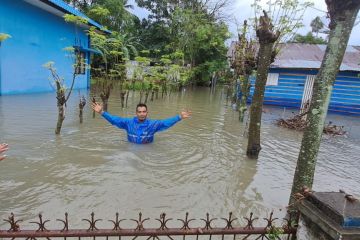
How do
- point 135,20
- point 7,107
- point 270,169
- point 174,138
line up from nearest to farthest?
1. point 270,169
2. point 174,138
3. point 7,107
4. point 135,20

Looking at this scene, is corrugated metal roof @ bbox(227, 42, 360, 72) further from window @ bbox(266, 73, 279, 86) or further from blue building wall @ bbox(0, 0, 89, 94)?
blue building wall @ bbox(0, 0, 89, 94)

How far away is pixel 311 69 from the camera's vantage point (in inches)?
709

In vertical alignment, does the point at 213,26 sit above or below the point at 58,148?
above

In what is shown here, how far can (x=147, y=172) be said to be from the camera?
19.8 feet

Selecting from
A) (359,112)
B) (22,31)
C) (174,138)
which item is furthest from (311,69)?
(22,31)

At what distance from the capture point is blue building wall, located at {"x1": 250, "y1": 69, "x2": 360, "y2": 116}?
18.4m

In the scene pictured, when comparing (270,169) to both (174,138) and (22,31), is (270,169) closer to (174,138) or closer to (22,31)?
(174,138)

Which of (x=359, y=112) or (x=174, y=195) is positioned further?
(x=359, y=112)

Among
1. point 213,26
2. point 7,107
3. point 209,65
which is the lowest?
point 7,107

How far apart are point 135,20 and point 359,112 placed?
23.9 m

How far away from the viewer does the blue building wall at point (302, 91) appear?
1844cm

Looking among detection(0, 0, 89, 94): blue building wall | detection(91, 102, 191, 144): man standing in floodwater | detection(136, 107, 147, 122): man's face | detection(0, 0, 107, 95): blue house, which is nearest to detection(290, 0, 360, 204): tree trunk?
detection(91, 102, 191, 144): man standing in floodwater

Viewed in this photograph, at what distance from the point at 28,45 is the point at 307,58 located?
15.2 m

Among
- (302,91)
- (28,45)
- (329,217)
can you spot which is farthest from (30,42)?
(329,217)
